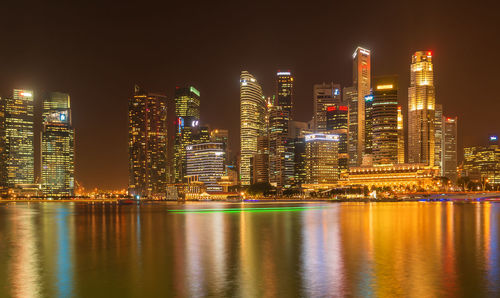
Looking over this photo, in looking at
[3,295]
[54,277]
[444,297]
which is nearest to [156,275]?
[54,277]

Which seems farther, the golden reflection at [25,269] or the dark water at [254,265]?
the golden reflection at [25,269]

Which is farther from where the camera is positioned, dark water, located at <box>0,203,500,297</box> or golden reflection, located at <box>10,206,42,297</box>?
golden reflection, located at <box>10,206,42,297</box>

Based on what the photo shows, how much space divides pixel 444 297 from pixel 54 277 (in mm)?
17925

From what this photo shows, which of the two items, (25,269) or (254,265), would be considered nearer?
(25,269)

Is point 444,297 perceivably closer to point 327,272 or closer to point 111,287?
point 327,272

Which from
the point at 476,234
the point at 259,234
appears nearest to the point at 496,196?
the point at 476,234

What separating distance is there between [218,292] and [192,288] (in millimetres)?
1488

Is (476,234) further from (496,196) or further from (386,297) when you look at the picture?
(496,196)

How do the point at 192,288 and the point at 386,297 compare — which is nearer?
the point at 386,297

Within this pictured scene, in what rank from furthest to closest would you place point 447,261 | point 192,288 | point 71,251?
point 71,251
point 447,261
point 192,288

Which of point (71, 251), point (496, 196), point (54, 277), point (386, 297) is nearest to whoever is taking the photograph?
point (386, 297)

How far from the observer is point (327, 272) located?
2222 centimetres

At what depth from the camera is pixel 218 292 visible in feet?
59.2

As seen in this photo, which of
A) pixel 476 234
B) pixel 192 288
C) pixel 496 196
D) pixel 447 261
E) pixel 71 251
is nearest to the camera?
pixel 192 288
